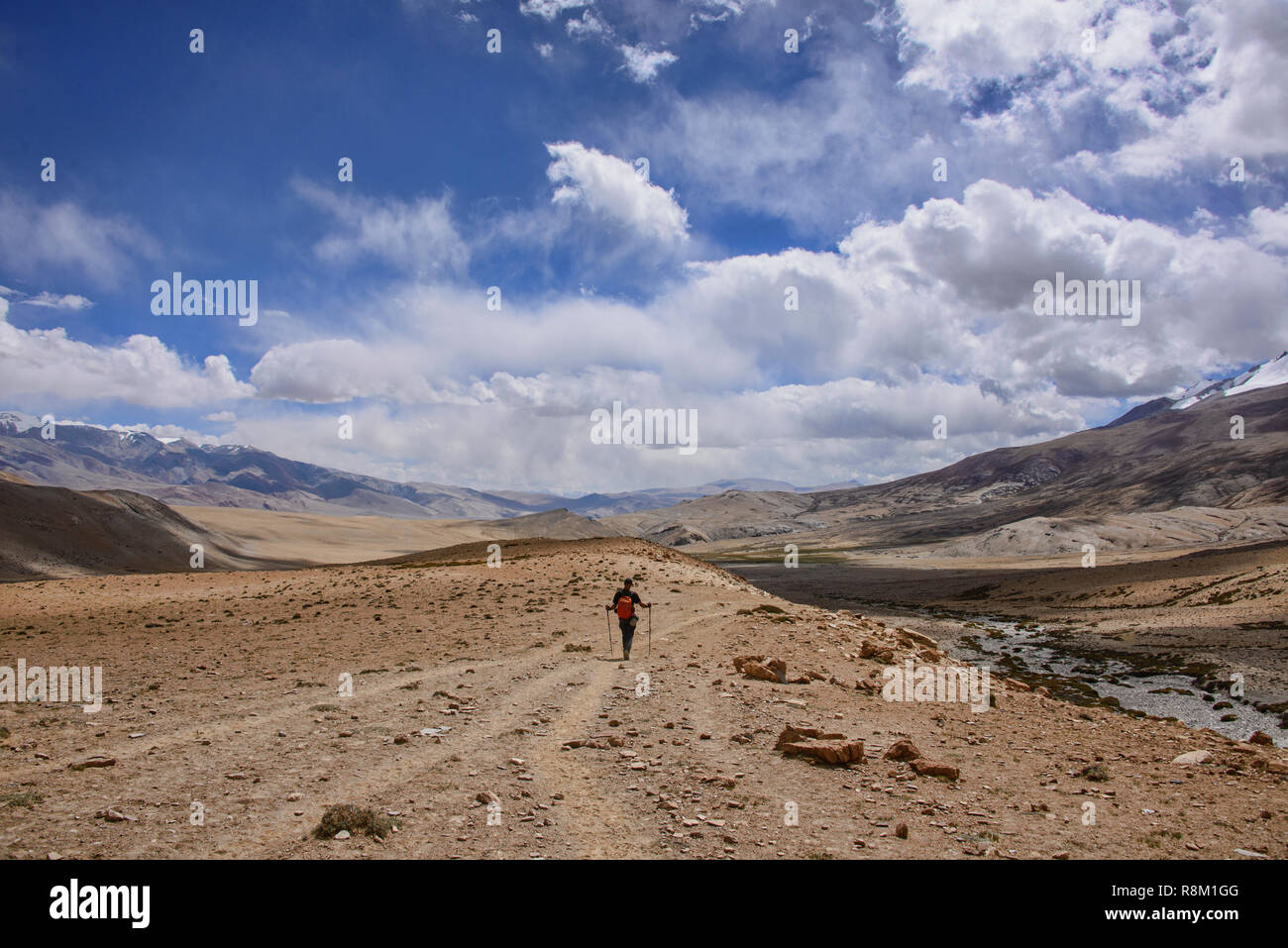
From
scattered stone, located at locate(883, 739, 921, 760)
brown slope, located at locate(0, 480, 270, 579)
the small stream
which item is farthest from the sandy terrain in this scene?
brown slope, located at locate(0, 480, 270, 579)

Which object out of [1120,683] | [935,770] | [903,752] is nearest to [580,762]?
[903,752]

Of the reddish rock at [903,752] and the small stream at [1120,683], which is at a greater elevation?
the reddish rock at [903,752]

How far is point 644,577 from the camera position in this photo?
3556 cm

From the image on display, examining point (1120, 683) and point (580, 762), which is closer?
point (580, 762)

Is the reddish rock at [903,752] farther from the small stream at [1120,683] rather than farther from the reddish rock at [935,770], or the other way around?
the small stream at [1120,683]

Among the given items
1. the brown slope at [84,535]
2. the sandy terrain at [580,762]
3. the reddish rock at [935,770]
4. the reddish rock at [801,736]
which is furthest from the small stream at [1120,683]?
the brown slope at [84,535]

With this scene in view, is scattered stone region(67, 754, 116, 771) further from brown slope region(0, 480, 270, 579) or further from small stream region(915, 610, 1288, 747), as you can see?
brown slope region(0, 480, 270, 579)

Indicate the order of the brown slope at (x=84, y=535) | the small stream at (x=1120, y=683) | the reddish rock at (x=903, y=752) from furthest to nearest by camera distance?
the brown slope at (x=84, y=535) → the small stream at (x=1120, y=683) → the reddish rock at (x=903, y=752)

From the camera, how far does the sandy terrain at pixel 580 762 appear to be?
7.17 metres

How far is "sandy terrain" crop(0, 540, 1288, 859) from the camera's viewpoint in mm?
7172

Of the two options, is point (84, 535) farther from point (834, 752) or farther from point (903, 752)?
point (903, 752)

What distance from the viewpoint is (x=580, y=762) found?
32.2 feet
